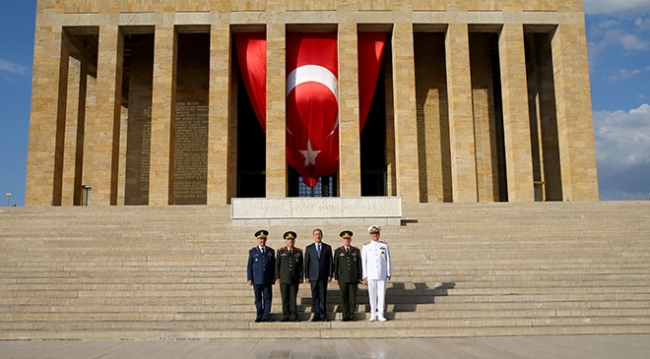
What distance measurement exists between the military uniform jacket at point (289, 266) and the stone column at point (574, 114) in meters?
15.2

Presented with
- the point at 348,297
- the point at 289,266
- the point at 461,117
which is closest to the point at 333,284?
the point at 348,297

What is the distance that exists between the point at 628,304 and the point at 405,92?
13444mm

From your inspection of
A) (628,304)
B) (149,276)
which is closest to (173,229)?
(149,276)

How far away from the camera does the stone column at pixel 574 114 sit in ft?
65.1

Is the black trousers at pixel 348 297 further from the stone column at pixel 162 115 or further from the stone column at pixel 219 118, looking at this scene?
the stone column at pixel 162 115

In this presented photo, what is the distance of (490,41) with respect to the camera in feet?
79.8

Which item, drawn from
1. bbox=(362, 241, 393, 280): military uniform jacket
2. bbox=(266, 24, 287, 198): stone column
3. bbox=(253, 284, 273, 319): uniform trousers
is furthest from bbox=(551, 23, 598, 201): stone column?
bbox=(253, 284, 273, 319): uniform trousers

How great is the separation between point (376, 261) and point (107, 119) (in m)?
15.6

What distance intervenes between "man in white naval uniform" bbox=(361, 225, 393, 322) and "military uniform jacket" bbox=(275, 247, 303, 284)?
0.92 meters

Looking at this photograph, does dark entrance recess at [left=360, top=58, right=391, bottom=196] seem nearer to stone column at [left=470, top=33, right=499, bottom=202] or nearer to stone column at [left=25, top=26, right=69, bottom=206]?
stone column at [left=470, top=33, right=499, bottom=202]

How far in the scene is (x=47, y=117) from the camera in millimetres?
20141

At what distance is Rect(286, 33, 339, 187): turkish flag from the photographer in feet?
65.0

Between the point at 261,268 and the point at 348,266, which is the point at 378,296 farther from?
the point at 261,268

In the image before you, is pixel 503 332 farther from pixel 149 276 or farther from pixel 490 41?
pixel 490 41
